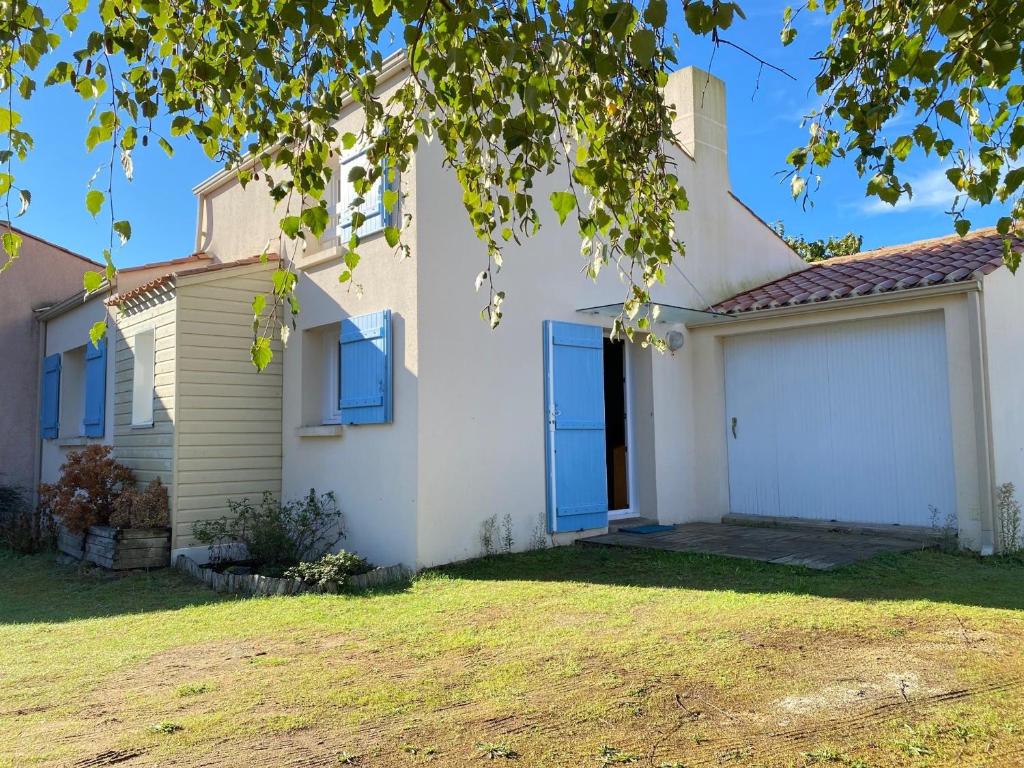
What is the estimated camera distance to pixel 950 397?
7828 millimetres

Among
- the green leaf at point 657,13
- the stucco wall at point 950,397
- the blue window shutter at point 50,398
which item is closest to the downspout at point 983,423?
the stucco wall at point 950,397

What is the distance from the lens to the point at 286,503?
877cm

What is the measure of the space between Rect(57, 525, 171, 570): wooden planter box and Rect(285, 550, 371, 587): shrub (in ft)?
5.93

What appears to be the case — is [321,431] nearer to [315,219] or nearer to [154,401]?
[154,401]

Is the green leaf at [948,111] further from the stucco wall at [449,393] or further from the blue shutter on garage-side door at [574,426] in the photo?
the blue shutter on garage-side door at [574,426]

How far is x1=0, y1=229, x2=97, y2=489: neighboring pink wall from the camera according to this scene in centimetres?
1204

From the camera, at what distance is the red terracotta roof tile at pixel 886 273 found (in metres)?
8.00

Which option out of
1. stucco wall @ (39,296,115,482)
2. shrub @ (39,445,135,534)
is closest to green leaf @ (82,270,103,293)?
shrub @ (39,445,135,534)

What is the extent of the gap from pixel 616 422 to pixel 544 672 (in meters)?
6.50

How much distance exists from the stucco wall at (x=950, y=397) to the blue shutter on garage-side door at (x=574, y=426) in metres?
1.86

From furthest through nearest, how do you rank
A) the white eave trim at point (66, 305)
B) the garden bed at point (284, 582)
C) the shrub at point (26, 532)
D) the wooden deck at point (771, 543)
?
the white eave trim at point (66, 305) → the shrub at point (26, 532) → the wooden deck at point (771, 543) → the garden bed at point (284, 582)

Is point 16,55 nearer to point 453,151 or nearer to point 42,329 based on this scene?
point 453,151

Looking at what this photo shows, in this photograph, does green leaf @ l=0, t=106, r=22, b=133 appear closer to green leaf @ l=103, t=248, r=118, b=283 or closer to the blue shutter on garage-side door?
green leaf @ l=103, t=248, r=118, b=283

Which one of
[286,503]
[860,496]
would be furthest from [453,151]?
[860,496]
